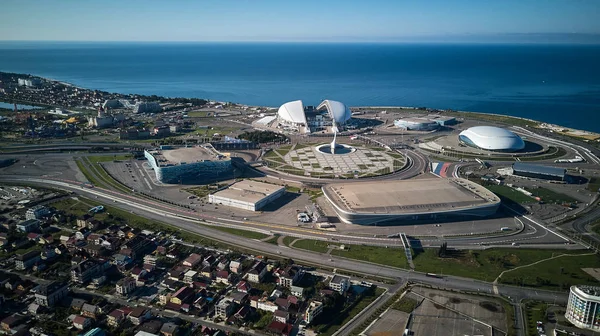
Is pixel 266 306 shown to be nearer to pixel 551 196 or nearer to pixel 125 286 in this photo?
pixel 125 286

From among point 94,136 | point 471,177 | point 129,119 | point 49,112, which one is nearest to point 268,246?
point 471,177

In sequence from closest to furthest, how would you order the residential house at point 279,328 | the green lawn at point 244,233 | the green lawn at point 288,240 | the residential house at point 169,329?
the residential house at point 169,329 < the residential house at point 279,328 < the green lawn at point 288,240 < the green lawn at point 244,233

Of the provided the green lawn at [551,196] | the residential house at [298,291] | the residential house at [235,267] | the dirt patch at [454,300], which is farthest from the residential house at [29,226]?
the green lawn at [551,196]

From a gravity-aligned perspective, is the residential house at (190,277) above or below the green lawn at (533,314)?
above

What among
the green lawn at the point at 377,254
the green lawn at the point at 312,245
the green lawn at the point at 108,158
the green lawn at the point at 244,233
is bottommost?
the green lawn at the point at 377,254

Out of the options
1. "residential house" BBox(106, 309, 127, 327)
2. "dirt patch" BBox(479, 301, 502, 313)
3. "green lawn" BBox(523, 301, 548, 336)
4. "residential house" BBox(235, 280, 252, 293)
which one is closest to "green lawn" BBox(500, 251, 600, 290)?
"green lawn" BBox(523, 301, 548, 336)

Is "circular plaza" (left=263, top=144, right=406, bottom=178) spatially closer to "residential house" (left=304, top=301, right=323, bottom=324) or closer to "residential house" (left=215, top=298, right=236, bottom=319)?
"residential house" (left=304, top=301, right=323, bottom=324)

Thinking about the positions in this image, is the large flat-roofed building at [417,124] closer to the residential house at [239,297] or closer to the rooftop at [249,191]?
the rooftop at [249,191]
